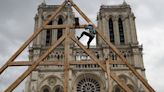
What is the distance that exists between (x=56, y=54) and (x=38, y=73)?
3.83m

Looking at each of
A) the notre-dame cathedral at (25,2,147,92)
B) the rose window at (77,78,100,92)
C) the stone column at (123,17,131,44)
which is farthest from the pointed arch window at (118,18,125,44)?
the rose window at (77,78,100,92)

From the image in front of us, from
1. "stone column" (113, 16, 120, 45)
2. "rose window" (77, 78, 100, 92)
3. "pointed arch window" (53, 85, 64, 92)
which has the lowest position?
"pointed arch window" (53, 85, 64, 92)

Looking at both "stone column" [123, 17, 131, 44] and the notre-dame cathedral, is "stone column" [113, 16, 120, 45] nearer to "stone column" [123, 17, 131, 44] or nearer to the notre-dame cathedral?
the notre-dame cathedral

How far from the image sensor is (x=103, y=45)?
126 ft

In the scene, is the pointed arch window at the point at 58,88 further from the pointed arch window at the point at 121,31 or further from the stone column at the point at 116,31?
the pointed arch window at the point at 121,31

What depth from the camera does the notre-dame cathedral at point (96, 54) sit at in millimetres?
36000

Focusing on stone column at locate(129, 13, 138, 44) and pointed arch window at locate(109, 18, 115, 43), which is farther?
pointed arch window at locate(109, 18, 115, 43)

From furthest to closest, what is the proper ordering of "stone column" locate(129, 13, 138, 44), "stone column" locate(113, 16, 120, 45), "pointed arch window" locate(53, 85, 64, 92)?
"stone column" locate(113, 16, 120, 45)
"stone column" locate(129, 13, 138, 44)
"pointed arch window" locate(53, 85, 64, 92)

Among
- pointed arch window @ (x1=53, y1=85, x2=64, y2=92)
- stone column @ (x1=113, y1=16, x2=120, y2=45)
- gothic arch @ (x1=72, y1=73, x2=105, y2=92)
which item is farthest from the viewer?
stone column @ (x1=113, y1=16, x2=120, y2=45)

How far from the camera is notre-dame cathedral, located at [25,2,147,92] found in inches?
1417

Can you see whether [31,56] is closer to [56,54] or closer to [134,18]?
[56,54]

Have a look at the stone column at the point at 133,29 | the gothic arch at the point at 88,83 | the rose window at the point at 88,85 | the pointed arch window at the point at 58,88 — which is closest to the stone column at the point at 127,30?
the stone column at the point at 133,29

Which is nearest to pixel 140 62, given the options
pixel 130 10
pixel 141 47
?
pixel 141 47

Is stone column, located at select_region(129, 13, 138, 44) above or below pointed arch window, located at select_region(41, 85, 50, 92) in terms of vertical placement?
above
